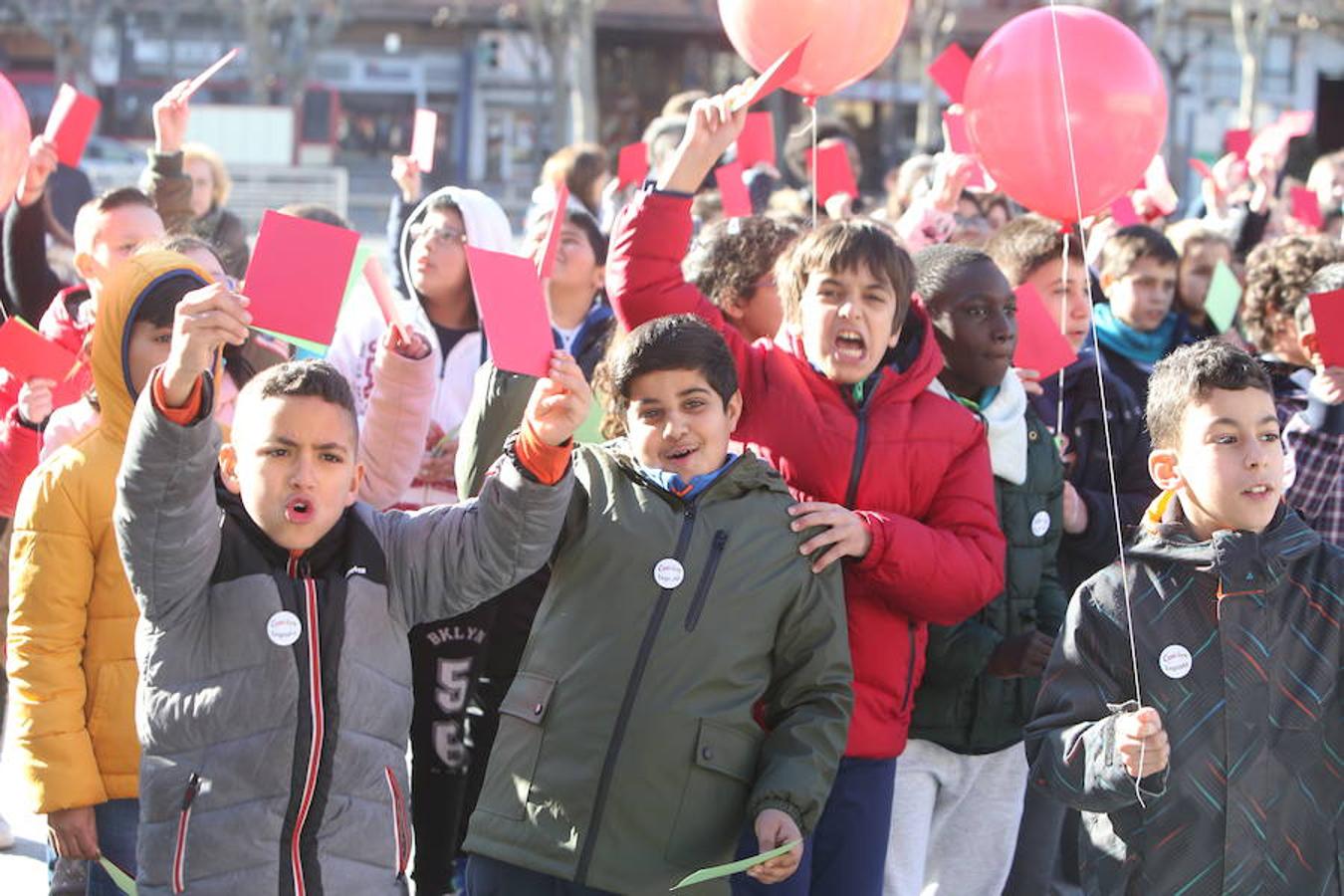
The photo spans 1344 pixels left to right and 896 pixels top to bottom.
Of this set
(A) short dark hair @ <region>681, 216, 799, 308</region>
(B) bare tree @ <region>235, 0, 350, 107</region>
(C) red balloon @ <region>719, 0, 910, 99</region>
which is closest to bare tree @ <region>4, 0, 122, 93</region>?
(B) bare tree @ <region>235, 0, 350, 107</region>

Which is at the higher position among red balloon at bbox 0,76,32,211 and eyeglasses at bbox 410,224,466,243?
red balloon at bbox 0,76,32,211

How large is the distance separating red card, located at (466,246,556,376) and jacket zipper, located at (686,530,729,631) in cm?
51

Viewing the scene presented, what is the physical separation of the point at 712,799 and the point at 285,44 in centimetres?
3541

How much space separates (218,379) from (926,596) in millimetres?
1362

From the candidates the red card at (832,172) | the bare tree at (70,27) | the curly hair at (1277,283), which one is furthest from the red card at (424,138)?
the bare tree at (70,27)

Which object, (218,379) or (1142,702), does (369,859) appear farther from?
(1142,702)

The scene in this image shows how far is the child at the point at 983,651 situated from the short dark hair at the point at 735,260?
0.37m

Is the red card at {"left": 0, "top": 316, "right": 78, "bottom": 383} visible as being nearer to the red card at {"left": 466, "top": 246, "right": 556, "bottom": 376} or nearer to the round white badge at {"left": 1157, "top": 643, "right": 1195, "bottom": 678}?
the red card at {"left": 466, "top": 246, "right": 556, "bottom": 376}

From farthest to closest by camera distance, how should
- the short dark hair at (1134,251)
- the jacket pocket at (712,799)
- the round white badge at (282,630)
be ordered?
the short dark hair at (1134,251), the jacket pocket at (712,799), the round white badge at (282,630)

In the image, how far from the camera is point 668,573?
10.3 feet

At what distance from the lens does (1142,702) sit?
301cm

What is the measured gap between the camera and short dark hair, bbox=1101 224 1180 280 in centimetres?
536

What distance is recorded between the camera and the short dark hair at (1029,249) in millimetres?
4992

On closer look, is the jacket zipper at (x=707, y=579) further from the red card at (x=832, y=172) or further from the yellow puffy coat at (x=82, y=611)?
the red card at (x=832, y=172)
